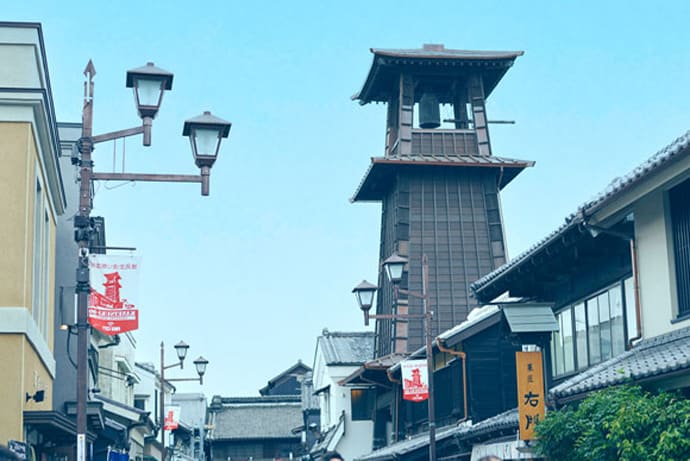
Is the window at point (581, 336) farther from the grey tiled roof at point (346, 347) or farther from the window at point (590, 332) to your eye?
the grey tiled roof at point (346, 347)

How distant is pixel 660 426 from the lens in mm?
11391

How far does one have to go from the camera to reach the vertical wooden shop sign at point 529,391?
1747 centimetres

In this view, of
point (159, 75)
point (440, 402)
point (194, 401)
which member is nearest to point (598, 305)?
point (159, 75)

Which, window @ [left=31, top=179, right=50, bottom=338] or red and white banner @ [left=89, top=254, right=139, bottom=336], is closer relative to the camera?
red and white banner @ [left=89, top=254, right=139, bottom=336]

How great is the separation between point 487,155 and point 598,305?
2707 centimetres

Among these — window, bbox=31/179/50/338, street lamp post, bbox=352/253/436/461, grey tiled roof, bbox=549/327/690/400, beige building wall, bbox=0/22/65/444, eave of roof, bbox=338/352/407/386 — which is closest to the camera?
grey tiled roof, bbox=549/327/690/400

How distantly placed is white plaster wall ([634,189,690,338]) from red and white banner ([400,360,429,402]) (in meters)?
13.1

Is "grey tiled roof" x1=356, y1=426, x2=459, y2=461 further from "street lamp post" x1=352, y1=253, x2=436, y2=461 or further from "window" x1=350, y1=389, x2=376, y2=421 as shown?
Result: "window" x1=350, y1=389, x2=376, y2=421

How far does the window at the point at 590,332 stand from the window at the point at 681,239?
2118mm

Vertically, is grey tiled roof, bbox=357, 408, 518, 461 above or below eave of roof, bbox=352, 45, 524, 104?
below

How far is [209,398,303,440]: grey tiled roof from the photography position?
79.2 meters

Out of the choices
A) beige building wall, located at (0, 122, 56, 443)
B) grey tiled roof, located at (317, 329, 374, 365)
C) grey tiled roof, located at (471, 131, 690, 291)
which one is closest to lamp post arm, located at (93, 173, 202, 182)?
beige building wall, located at (0, 122, 56, 443)

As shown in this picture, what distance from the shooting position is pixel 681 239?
44.0 feet

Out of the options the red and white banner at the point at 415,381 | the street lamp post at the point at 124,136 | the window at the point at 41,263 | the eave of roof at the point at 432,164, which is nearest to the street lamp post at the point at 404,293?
the red and white banner at the point at 415,381
